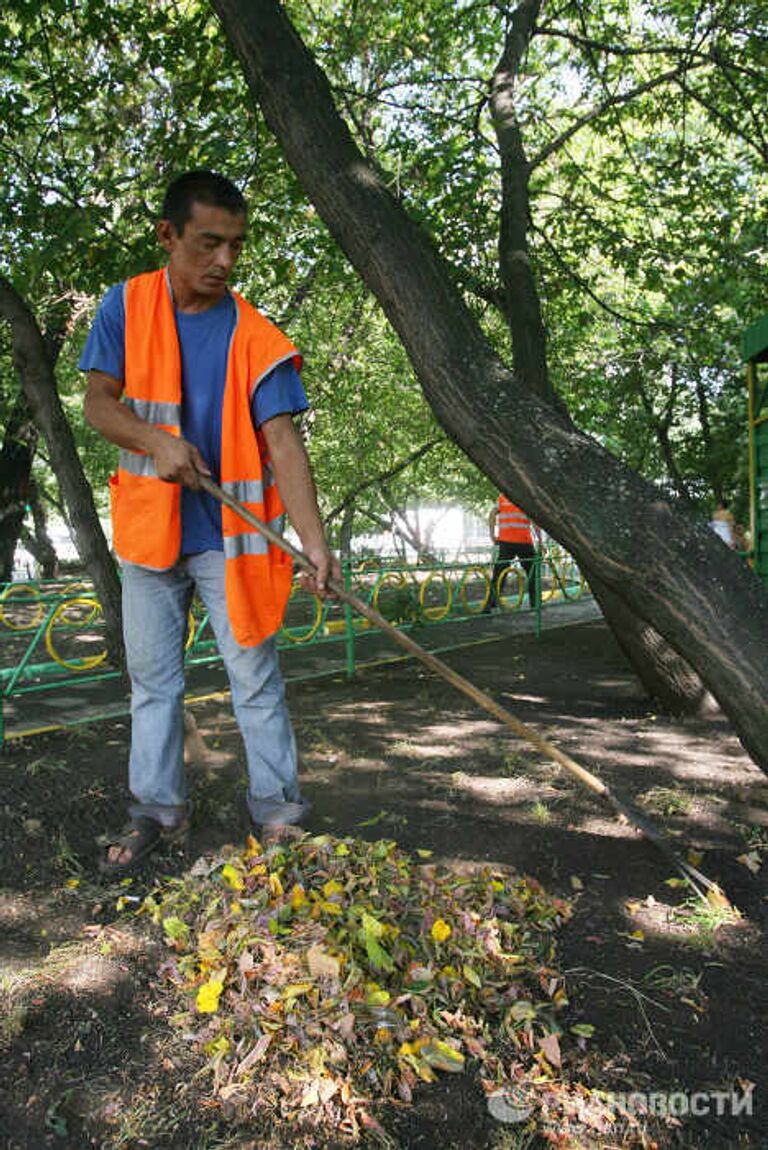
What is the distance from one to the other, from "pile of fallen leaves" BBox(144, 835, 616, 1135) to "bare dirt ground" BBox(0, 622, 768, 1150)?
7cm

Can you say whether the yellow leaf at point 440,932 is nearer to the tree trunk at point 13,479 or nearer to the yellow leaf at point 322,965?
the yellow leaf at point 322,965

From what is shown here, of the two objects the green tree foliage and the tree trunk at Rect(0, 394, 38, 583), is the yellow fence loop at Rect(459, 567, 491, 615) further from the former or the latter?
the tree trunk at Rect(0, 394, 38, 583)

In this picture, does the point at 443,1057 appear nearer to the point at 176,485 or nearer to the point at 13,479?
the point at 176,485

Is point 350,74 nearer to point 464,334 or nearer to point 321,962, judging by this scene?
point 464,334

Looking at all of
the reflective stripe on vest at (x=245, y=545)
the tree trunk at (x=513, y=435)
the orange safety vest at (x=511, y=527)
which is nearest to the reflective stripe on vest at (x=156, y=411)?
the reflective stripe on vest at (x=245, y=545)

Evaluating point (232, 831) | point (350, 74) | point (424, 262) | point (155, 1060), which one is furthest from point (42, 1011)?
point (350, 74)

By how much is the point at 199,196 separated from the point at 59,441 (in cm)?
241

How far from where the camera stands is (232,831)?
330cm

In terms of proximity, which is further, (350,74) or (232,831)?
(350,74)

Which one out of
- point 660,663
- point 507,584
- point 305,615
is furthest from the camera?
point 507,584

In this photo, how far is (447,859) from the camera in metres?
3.14

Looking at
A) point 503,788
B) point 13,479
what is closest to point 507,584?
point 13,479

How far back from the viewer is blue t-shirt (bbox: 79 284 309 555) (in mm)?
2857

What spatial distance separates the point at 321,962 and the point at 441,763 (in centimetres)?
231
